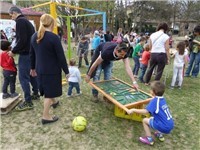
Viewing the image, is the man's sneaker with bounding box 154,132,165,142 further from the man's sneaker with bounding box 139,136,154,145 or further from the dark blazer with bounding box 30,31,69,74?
the dark blazer with bounding box 30,31,69,74

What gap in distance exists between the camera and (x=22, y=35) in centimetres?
375

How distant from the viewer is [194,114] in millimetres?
4355

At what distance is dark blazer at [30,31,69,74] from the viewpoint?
318 centimetres

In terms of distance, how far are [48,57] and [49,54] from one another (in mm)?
52

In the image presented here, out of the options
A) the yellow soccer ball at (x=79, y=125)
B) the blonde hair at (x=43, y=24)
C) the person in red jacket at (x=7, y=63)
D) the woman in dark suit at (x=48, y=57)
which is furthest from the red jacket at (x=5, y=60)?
the yellow soccer ball at (x=79, y=125)

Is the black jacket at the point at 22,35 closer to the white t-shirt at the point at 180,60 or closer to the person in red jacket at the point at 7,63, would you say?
the person in red jacket at the point at 7,63

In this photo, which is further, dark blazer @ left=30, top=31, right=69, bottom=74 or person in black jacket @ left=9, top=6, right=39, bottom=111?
person in black jacket @ left=9, top=6, right=39, bottom=111

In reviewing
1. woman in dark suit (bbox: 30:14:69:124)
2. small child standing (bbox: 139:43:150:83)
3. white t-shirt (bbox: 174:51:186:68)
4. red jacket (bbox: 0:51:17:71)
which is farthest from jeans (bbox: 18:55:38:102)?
white t-shirt (bbox: 174:51:186:68)

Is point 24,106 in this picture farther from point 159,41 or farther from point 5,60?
point 159,41

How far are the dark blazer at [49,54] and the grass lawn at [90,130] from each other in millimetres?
1060

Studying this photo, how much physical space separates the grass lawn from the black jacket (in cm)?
127

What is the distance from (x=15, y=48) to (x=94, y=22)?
81.0 ft

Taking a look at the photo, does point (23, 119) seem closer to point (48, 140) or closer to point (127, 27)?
point (48, 140)

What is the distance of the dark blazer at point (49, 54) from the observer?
3178mm
